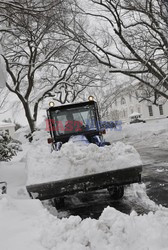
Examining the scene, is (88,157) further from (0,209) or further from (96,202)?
(0,209)

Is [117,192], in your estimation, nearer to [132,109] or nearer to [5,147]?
[5,147]

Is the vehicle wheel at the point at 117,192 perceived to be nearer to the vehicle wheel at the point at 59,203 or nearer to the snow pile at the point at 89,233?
the vehicle wheel at the point at 59,203

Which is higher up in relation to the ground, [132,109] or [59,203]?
[132,109]

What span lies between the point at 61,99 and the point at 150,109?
32.1 m

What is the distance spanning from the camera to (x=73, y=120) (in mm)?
7664

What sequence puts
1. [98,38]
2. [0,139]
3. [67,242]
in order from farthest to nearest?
1. [98,38]
2. [0,139]
3. [67,242]

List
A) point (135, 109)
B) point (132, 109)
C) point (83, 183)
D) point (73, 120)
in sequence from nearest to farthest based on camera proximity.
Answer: point (83, 183), point (73, 120), point (135, 109), point (132, 109)

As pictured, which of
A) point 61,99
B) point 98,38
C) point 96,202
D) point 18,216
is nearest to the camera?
point 18,216

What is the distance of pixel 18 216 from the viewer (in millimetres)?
4082

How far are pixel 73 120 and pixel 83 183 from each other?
106 inches

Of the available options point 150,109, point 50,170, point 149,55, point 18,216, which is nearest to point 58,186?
point 50,170

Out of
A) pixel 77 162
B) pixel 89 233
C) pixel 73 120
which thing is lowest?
pixel 89 233

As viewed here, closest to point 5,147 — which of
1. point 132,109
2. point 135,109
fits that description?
point 135,109

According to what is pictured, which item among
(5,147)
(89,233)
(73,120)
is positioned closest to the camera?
(89,233)
